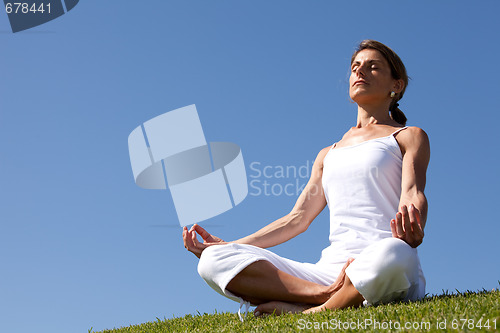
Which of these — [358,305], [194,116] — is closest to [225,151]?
[194,116]

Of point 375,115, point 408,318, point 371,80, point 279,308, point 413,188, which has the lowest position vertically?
point 279,308

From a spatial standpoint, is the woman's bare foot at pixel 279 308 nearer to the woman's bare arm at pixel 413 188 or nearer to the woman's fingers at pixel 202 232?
the woman's fingers at pixel 202 232

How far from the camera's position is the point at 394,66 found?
18.7 ft

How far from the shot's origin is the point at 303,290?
→ 4738 mm

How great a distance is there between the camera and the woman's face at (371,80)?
5.55m

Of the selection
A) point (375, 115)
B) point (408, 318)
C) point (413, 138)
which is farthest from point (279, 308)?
point (375, 115)

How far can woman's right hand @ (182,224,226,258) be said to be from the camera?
5129mm

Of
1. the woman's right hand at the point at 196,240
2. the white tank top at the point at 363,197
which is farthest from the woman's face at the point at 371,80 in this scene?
the woman's right hand at the point at 196,240

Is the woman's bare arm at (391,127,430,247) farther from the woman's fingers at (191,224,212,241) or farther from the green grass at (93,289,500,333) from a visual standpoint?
the woman's fingers at (191,224,212,241)

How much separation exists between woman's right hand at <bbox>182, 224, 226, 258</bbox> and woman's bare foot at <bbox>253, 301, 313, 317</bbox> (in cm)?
72

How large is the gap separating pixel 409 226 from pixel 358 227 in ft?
2.92

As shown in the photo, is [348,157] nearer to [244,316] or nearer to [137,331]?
[244,316]

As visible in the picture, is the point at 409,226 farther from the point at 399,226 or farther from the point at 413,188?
the point at 413,188

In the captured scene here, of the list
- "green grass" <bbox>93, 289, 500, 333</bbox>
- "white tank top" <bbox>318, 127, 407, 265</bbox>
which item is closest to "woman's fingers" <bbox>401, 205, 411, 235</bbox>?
"green grass" <bbox>93, 289, 500, 333</bbox>
